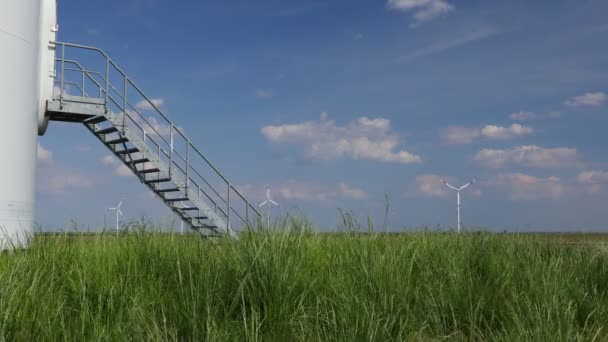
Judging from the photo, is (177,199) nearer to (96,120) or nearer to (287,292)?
(96,120)

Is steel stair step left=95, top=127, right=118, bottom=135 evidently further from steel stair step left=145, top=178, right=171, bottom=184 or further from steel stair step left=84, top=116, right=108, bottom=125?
steel stair step left=145, top=178, right=171, bottom=184

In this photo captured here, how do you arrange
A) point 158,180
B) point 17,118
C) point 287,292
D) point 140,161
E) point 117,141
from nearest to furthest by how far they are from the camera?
point 287,292, point 17,118, point 117,141, point 140,161, point 158,180

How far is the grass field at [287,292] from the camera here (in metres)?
6.19

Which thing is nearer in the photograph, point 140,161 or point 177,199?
point 140,161

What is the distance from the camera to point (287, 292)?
712cm

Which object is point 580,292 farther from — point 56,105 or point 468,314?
point 56,105

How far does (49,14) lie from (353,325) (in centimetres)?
1757

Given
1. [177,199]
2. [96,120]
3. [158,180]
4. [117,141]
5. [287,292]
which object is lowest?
[287,292]

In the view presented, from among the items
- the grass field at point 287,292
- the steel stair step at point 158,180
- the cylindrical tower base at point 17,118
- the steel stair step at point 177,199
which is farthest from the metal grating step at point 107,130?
the grass field at point 287,292

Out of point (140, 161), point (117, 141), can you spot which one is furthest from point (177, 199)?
point (117, 141)

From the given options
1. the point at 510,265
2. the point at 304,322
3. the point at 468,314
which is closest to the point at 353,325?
the point at 304,322

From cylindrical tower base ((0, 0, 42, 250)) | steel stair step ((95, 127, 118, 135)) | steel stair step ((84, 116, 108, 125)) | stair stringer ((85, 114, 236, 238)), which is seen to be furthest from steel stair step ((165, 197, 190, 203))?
cylindrical tower base ((0, 0, 42, 250))

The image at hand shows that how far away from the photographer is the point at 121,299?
7121 millimetres

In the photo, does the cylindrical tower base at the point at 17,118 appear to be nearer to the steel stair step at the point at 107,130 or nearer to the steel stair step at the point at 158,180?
the steel stair step at the point at 107,130
